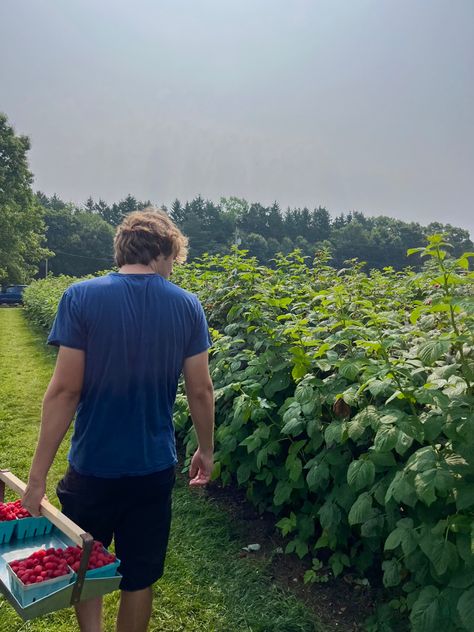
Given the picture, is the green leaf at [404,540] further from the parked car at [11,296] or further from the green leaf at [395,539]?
the parked car at [11,296]

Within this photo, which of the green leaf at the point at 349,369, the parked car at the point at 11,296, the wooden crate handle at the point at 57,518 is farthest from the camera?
the parked car at the point at 11,296

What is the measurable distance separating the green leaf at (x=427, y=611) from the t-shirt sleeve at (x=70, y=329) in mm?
1494

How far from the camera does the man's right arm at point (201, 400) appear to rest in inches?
78.2

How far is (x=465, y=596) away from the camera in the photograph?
163 centimetres

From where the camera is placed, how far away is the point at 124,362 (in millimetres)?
1743

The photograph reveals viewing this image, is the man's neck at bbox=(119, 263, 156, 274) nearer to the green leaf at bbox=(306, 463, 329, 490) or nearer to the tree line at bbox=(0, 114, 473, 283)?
the green leaf at bbox=(306, 463, 329, 490)

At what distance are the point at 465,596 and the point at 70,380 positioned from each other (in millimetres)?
1503

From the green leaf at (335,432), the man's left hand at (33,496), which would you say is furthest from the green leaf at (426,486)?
the man's left hand at (33,496)

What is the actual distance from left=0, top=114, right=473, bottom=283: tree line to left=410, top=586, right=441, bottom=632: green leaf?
85.7 ft

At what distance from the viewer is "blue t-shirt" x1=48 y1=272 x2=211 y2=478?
1706 millimetres

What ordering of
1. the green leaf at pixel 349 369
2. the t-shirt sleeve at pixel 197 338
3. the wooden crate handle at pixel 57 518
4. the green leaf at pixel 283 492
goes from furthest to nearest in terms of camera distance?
the green leaf at pixel 283 492
the green leaf at pixel 349 369
the t-shirt sleeve at pixel 197 338
the wooden crate handle at pixel 57 518

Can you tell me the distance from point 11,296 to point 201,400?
105 ft

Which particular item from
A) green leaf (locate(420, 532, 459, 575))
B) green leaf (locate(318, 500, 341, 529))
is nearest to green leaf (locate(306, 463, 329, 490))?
green leaf (locate(318, 500, 341, 529))

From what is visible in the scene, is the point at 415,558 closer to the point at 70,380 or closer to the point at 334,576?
the point at 334,576
